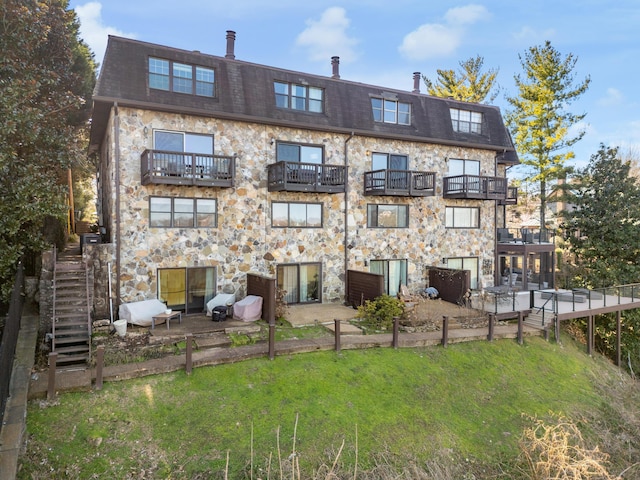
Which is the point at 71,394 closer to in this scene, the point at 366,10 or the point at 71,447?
the point at 71,447

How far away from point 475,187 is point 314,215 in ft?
28.4

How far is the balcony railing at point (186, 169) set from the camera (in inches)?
518

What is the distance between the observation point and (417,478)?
7215mm

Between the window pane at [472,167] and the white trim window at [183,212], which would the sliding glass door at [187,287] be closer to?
the white trim window at [183,212]

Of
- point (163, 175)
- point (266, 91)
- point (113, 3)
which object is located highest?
point (113, 3)

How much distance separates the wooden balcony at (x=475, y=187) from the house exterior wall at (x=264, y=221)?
520mm

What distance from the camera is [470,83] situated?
117 ft

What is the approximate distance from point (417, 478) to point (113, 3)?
716 inches

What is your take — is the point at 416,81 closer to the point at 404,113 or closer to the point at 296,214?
the point at 404,113

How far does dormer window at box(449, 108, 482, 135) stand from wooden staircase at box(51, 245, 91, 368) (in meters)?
18.5

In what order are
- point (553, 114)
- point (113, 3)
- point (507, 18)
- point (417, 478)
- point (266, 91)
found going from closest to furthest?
point (417, 478), point (113, 3), point (266, 91), point (507, 18), point (553, 114)

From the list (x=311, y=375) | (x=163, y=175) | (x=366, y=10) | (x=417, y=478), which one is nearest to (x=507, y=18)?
(x=366, y=10)

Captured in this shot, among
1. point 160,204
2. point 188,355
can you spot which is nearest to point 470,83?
point 160,204

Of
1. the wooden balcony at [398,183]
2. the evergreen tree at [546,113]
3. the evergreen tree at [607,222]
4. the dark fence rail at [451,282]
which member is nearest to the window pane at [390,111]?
the wooden balcony at [398,183]
